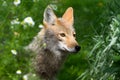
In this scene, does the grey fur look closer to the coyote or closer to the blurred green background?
the coyote

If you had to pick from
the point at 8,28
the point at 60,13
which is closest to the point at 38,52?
the point at 8,28

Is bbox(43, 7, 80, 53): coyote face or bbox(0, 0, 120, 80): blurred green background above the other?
bbox(43, 7, 80, 53): coyote face

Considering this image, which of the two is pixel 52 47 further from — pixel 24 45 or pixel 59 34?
pixel 24 45

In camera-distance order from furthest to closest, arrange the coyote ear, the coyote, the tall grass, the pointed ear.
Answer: the pointed ear → the coyote ear → the coyote → the tall grass

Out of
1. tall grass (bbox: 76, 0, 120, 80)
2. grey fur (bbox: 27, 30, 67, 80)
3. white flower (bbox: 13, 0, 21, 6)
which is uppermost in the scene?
white flower (bbox: 13, 0, 21, 6)

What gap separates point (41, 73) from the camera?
9375 millimetres

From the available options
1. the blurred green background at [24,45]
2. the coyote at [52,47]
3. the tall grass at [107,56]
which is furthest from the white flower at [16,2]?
the tall grass at [107,56]

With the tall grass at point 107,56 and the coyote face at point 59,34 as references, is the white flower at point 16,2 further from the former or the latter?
the tall grass at point 107,56

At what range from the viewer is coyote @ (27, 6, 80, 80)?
30.7 ft

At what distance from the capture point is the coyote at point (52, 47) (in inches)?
369

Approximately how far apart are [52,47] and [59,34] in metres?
Answer: 0.24

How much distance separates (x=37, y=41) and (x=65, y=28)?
0.51 meters

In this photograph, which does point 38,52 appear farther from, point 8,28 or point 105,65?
point 105,65

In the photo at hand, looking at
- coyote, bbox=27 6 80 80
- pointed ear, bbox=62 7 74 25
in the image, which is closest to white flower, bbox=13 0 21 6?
coyote, bbox=27 6 80 80
